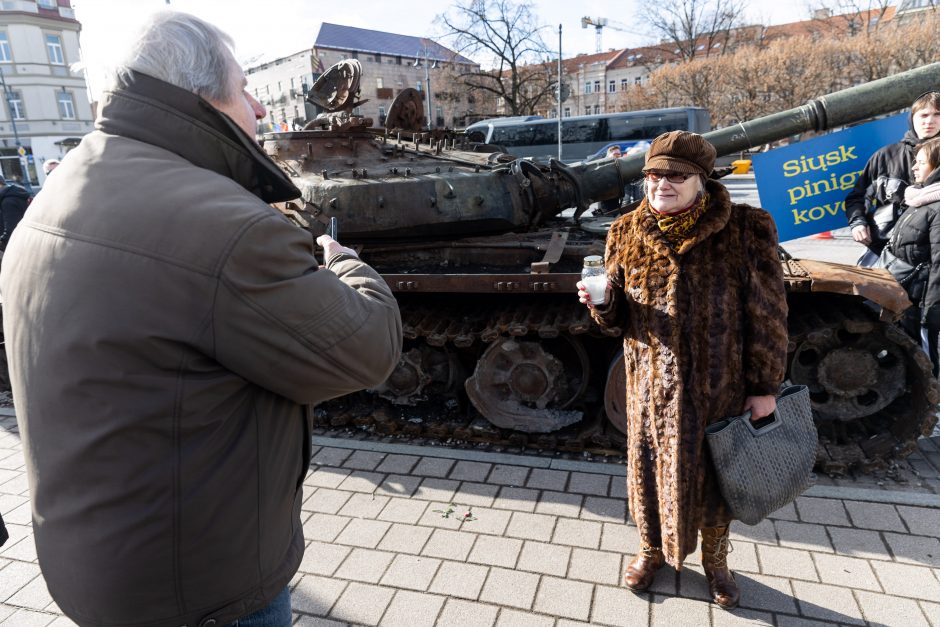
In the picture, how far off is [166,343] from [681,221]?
1906mm

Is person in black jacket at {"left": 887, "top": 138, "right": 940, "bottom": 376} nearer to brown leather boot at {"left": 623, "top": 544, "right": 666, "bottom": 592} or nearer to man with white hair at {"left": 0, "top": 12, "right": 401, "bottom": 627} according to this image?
brown leather boot at {"left": 623, "top": 544, "right": 666, "bottom": 592}

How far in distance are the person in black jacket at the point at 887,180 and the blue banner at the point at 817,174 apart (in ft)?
0.75

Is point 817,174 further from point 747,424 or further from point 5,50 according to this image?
point 5,50

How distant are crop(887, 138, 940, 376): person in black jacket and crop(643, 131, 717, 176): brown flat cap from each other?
2465mm

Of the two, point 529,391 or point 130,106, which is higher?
point 130,106

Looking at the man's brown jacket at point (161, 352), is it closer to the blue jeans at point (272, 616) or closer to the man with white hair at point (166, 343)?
the man with white hair at point (166, 343)

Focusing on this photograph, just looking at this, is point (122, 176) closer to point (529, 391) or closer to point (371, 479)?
point (371, 479)

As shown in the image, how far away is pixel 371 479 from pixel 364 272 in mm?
2846

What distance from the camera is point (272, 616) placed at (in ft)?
5.34

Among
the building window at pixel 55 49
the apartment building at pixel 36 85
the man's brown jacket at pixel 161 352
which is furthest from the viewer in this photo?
the building window at pixel 55 49

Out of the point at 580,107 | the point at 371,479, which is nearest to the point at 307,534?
the point at 371,479

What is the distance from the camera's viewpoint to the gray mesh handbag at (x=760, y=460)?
2.43 metres

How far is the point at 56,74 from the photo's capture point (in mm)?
38531

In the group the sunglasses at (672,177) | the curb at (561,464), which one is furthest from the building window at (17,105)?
the sunglasses at (672,177)
